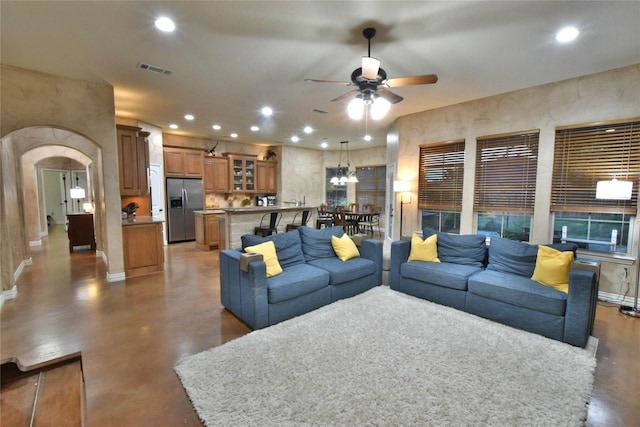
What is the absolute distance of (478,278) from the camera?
3232mm

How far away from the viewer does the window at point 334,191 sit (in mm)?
10250

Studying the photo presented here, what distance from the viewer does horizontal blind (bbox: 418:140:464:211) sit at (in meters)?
A: 5.10

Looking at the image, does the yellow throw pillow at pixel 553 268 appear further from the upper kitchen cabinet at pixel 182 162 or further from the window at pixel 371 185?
the upper kitchen cabinet at pixel 182 162

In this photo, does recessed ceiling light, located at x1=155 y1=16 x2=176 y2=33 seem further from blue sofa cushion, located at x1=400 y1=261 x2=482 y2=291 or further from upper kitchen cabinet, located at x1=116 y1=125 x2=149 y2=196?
blue sofa cushion, located at x1=400 y1=261 x2=482 y2=291

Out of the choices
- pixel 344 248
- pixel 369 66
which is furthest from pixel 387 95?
pixel 344 248

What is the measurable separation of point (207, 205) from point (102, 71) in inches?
194

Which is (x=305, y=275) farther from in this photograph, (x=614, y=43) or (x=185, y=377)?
(x=614, y=43)

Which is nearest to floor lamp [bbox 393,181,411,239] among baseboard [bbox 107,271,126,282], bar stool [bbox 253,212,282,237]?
bar stool [bbox 253,212,282,237]

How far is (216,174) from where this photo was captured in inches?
321

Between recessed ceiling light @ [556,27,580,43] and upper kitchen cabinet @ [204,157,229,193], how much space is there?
7521 mm

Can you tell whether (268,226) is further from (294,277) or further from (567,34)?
(567,34)

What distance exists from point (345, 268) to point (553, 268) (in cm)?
220

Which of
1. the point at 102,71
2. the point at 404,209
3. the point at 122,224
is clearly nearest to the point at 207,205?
the point at 122,224

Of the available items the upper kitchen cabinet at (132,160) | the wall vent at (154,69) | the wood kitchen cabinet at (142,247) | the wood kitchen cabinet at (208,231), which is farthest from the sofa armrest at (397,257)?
the upper kitchen cabinet at (132,160)
